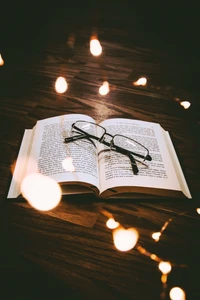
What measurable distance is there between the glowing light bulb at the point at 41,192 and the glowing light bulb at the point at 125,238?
17cm

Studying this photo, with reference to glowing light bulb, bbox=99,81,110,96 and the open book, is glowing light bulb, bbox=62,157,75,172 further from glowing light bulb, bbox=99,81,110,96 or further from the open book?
glowing light bulb, bbox=99,81,110,96

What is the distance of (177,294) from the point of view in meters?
0.52

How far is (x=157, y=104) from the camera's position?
1.07 m

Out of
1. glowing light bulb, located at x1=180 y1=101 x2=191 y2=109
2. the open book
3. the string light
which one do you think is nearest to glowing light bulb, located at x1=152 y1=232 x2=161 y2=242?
the string light

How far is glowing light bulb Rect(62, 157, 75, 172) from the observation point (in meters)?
0.66

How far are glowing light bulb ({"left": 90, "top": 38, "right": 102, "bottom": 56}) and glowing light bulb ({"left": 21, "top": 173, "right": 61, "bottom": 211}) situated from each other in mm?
1054

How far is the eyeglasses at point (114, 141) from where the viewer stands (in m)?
0.73

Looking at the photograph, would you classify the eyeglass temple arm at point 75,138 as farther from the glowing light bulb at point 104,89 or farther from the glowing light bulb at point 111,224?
the glowing light bulb at point 104,89

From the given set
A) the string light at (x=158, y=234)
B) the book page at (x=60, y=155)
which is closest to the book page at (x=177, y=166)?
the string light at (x=158, y=234)

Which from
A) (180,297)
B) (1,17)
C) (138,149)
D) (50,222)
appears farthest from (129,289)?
(1,17)

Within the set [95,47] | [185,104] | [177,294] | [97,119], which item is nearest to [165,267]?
[177,294]

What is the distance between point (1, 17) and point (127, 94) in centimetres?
149

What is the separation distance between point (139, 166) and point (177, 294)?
0.31m

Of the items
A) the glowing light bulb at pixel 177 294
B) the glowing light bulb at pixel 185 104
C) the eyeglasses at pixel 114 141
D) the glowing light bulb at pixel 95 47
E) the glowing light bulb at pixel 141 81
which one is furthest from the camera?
the glowing light bulb at pixel 95 47
